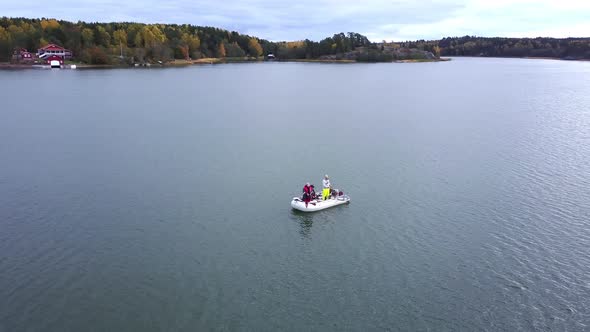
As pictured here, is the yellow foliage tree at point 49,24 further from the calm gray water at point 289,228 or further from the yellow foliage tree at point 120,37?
the calm gray water at point 289,228

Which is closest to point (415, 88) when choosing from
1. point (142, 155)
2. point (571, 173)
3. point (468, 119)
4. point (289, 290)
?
point (468, 119)

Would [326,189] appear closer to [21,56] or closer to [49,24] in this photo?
[21,56]

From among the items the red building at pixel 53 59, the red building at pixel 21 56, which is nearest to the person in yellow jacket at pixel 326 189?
the red building at pixel 53 59

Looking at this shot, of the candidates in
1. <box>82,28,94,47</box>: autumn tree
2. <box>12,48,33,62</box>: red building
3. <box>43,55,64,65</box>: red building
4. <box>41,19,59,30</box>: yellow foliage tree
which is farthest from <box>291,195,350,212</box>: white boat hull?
<box>41,19,59,30</box>: yellow foliage tree

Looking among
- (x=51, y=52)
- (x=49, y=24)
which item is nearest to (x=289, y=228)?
(x=51, y=52)

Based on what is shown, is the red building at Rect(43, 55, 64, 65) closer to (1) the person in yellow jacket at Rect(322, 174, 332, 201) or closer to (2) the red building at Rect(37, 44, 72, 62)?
(2) the red building at Rect(37, 44, 72, 62)
